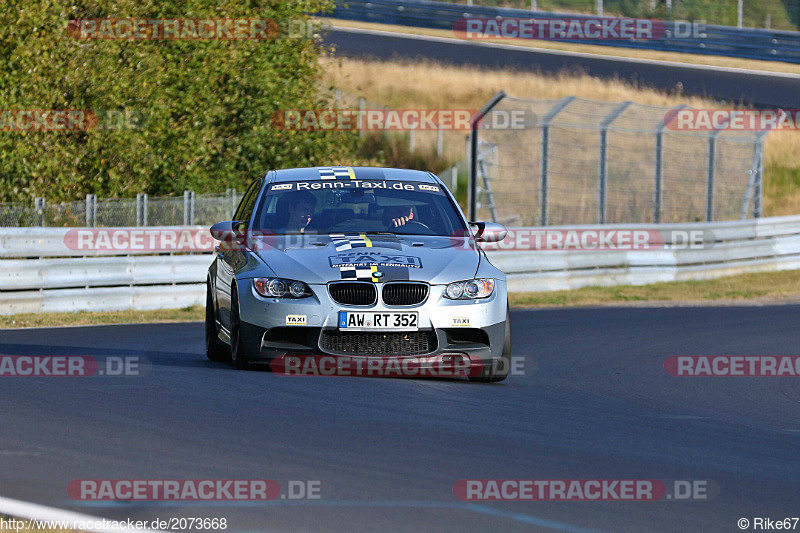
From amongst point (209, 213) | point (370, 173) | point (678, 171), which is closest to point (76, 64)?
point (209, 213)

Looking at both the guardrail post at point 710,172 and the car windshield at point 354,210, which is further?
the guardrail post at point 710,172

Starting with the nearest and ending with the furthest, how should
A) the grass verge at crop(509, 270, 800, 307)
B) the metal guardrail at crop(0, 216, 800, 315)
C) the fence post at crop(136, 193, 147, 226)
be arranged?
the metal guardrail at crop(0, 216, 800, 315)
the fence post at crop(136, 193, 147, 226)
the grass verge at crop(509, 270, 800, 307)

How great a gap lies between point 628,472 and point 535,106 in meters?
32.6

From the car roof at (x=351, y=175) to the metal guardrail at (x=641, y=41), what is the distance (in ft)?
79.9

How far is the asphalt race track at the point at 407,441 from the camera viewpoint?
5.38 m

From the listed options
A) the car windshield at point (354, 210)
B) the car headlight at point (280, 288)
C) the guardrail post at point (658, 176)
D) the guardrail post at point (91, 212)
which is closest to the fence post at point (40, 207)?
the guardrail post at point (91, 212)

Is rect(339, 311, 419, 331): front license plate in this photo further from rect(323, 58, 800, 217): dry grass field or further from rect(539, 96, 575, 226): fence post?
rect(323, 58, 800, 217): dry grass field

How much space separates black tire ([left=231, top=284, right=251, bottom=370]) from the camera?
31.4 ft

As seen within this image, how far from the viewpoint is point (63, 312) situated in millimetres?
16547

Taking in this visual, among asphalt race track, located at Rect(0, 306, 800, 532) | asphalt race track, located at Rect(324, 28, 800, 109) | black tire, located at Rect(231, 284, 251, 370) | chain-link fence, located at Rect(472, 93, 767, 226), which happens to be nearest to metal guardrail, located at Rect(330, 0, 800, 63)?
asphalt race track, located at Rect(324, 28, 800, 109)

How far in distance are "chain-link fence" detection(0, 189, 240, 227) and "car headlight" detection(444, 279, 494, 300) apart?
9.94 metres

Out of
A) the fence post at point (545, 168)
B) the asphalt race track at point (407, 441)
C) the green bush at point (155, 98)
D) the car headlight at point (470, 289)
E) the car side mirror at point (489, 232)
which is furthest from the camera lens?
the fence post at point (545, 168)

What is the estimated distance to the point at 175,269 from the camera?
17781 millimetres

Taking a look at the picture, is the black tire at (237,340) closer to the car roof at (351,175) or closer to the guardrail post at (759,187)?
the car roof at (351,175)
